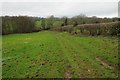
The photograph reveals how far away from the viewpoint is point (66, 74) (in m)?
10.7

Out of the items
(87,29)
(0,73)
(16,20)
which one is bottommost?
(0,73)

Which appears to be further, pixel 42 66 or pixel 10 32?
pixel 10 32

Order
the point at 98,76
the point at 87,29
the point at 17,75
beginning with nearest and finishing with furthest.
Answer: the point at 98,76
the point at 17,75
the point at 87,29

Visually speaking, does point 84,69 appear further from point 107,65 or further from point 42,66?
point 42,66

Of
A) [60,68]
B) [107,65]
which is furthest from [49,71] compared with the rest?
[107,65]

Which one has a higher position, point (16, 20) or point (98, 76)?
point (16, 20)

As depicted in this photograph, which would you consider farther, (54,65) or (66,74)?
(54,65)

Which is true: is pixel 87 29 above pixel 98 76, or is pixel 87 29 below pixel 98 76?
above

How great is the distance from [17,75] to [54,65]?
299 centimetres

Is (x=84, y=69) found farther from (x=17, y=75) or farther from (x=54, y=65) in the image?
(x=17, y=75)

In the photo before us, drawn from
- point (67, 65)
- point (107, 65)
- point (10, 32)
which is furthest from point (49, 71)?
point (10, 32)

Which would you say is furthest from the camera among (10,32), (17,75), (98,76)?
(10,32)

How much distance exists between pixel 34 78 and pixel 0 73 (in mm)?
2955

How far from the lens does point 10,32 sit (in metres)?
75.2
